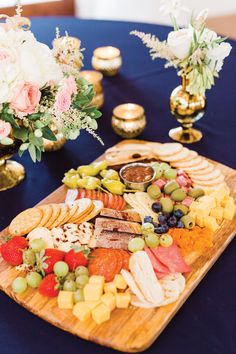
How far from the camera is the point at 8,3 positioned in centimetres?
455

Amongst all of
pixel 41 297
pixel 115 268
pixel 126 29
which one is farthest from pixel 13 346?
pixel 126 29

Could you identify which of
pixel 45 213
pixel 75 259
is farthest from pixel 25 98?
pixel 75 259

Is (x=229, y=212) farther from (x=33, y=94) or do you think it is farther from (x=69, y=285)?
(x=33, y=94)

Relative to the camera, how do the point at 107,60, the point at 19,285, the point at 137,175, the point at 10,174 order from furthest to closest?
the point at 107,60 → the point at 10,174 → the point at 137,175 → the point at 19,285

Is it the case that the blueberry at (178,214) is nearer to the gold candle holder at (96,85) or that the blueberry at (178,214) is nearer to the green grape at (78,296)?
the green grape at (78,296)

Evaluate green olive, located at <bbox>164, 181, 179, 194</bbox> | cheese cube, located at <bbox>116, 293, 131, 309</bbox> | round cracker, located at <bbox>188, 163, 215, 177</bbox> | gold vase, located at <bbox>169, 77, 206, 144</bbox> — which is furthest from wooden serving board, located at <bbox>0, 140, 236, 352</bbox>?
gold vase, located at <bbox>169, 77, 206, 144</bbox>

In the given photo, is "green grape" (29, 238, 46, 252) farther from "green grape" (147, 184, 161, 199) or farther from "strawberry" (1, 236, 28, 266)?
"green grape" (147, 184, 161, 199)

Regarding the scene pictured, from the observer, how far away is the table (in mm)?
1451

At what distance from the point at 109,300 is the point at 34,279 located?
0.25 m

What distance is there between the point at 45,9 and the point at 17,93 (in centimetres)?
339

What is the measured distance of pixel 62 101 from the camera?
1.69 meters

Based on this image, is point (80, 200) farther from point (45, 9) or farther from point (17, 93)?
point (45, 9)

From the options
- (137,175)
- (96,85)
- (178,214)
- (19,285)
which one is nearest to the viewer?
(19,285)

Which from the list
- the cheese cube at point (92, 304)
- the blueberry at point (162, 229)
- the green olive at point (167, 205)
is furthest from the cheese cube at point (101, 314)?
the green olive at point (167, 205)
